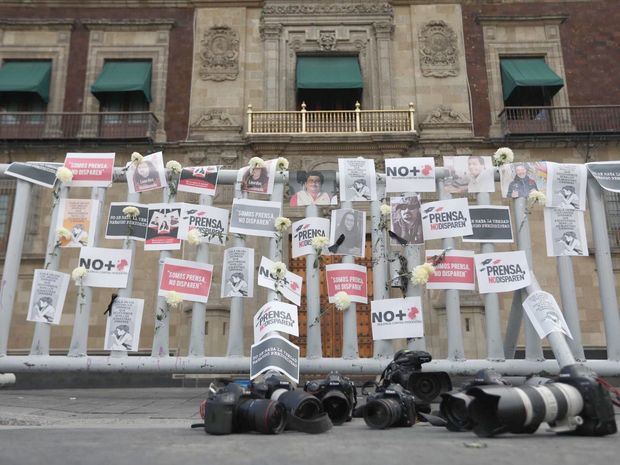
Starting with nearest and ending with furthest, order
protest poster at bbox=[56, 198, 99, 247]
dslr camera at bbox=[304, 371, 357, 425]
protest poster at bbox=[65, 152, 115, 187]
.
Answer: dslr camera at bbox=[304, 371, 357, 425]
protest poster at bbox=[56, 198, 99, 247]
protest poster at bbox=[65, 152, 115, 187]

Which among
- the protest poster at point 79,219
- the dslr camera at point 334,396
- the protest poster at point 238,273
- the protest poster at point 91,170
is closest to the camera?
the dslr camera at point 334,396

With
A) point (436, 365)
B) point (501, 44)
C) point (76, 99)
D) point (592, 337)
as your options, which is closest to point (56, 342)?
point (76, 99)

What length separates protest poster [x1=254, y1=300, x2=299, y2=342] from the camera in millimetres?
6363

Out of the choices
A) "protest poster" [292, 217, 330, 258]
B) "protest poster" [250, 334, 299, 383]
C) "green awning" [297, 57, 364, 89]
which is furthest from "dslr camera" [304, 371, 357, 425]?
"green awning" [297, 57, 364, 89]

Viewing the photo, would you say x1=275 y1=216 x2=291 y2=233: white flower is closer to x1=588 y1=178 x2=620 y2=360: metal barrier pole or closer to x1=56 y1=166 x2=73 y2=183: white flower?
x1=56 y1=166 x2=73 y2=183: white flower

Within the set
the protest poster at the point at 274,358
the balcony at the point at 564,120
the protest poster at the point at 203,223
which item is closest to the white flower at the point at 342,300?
the protest poster at the point at 274,358

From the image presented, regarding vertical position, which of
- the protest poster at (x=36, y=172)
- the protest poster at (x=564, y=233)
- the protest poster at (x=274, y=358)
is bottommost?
the protest poster at (x=274, y=358)

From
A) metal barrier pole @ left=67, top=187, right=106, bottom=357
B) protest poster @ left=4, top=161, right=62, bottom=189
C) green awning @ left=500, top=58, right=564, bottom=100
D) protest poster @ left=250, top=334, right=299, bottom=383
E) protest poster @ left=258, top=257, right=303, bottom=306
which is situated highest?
green awning @ left=500, top=58, right=564, bottom=100

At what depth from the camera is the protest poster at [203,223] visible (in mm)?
7289

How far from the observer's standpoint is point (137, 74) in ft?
53.1

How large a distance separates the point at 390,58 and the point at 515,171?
9.98 metres

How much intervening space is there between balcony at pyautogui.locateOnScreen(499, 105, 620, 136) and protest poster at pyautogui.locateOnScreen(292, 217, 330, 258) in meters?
10.1

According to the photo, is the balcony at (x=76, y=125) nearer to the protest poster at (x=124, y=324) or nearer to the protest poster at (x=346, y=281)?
the protest poster at (x=124, y=324)

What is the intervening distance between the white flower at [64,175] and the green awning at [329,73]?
941 centimetres
